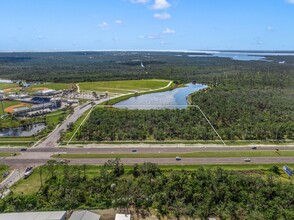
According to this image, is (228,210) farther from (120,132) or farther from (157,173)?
(120,132)

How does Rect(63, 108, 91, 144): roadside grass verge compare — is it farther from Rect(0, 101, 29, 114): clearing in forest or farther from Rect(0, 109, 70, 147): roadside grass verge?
Rect(0, 101, 29, 114): clearing in forest

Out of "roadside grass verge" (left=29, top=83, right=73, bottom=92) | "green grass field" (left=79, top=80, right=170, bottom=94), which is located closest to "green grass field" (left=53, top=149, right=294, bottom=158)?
"green grass field" (left=79, top=80, right=170, bottom=94)

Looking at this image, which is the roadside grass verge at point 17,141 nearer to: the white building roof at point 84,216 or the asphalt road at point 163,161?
the asphalt road at point 163,161

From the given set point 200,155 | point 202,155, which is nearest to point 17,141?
point 200,155

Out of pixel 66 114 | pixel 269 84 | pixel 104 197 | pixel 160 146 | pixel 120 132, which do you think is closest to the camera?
pixel 104 197

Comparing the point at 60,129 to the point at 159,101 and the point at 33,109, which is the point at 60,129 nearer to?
the point at 33,109

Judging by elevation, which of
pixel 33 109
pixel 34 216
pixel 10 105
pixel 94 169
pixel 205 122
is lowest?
pixel 94 169

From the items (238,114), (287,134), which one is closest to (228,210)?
(287,134)
